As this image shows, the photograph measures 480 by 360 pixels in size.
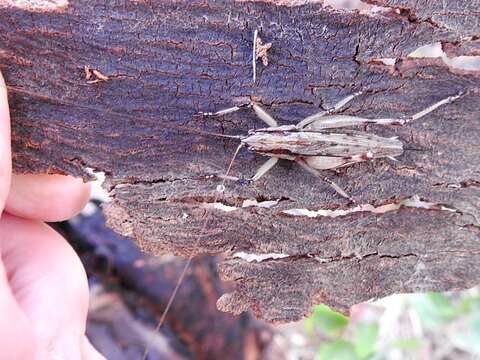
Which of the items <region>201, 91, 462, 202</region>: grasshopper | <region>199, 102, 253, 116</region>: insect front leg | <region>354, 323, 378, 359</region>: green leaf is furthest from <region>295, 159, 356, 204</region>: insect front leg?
<region>354, 323, 378, 359</region>: green leaf

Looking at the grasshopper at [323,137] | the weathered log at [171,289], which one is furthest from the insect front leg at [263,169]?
the weathered log at [171,289]

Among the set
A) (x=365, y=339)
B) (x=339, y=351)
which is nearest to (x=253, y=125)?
(x=365, y=339)

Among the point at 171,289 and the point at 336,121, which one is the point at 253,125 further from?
the point at 171,289

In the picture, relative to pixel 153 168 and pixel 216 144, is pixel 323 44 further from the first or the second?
pixel 153 168

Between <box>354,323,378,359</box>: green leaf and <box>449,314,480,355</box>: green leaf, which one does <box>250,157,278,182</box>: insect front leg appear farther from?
<box>449,314,480,355</box>: green leaf

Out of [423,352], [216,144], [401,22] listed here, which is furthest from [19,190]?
[423,352]

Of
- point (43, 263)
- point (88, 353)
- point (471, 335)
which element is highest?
point (43, 263)
